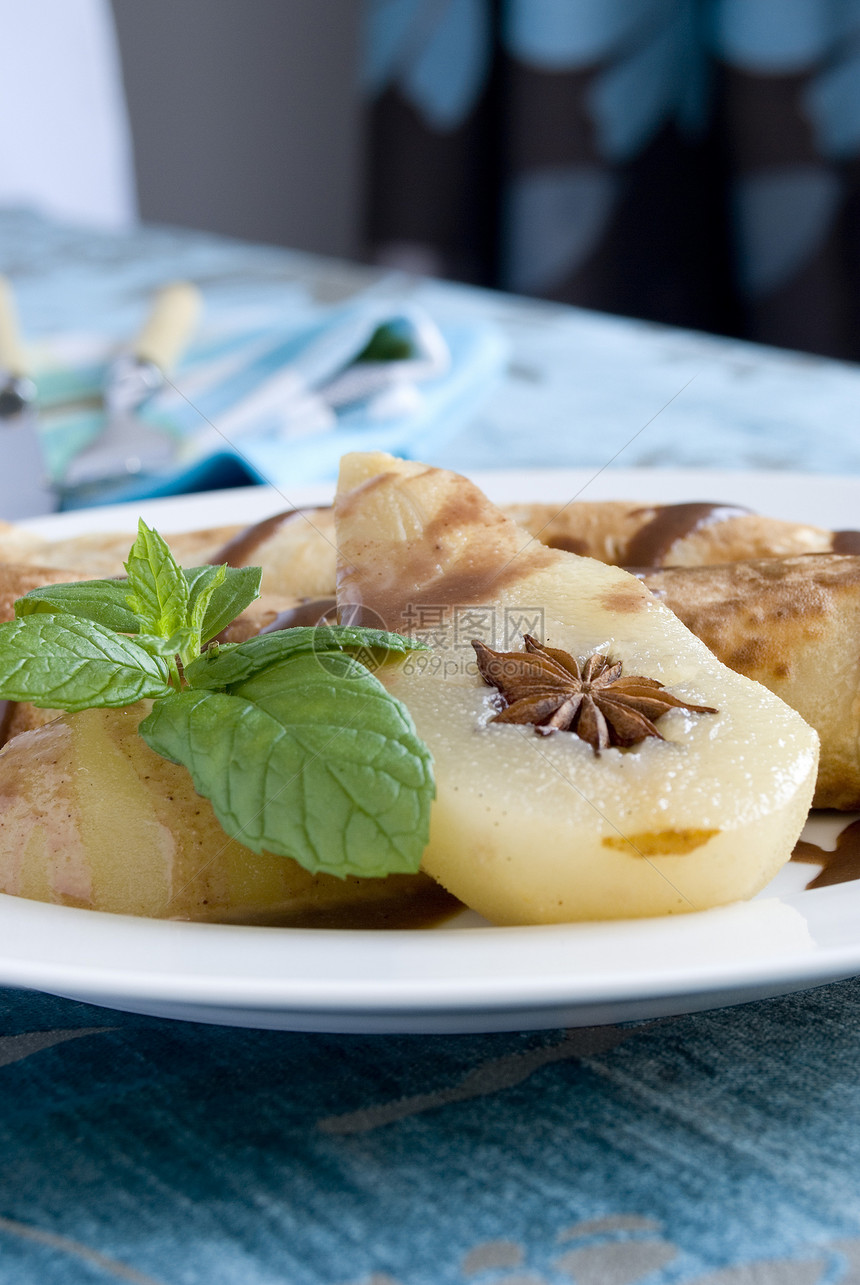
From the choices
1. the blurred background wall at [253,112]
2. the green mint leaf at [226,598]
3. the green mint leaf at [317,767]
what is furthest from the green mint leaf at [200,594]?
the blurred background wall at [253,112]

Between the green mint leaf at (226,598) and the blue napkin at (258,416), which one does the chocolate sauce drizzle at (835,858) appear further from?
the blue napkin at (258,416)

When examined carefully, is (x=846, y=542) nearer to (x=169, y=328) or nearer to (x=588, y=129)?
(x=169, y=328)

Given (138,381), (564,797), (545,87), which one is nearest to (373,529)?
(564,797)

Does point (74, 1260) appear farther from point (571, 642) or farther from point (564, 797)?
point (571, 642)

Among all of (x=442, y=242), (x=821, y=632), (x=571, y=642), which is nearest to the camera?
(x=571, y=642)

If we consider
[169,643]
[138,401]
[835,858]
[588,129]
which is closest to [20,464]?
[138,401]

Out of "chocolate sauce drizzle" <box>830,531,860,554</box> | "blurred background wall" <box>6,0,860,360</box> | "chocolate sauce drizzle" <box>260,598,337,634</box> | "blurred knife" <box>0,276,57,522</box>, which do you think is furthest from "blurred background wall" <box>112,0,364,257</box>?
"chocolate sauce drizzle" <box>260,598,337,634</box>
